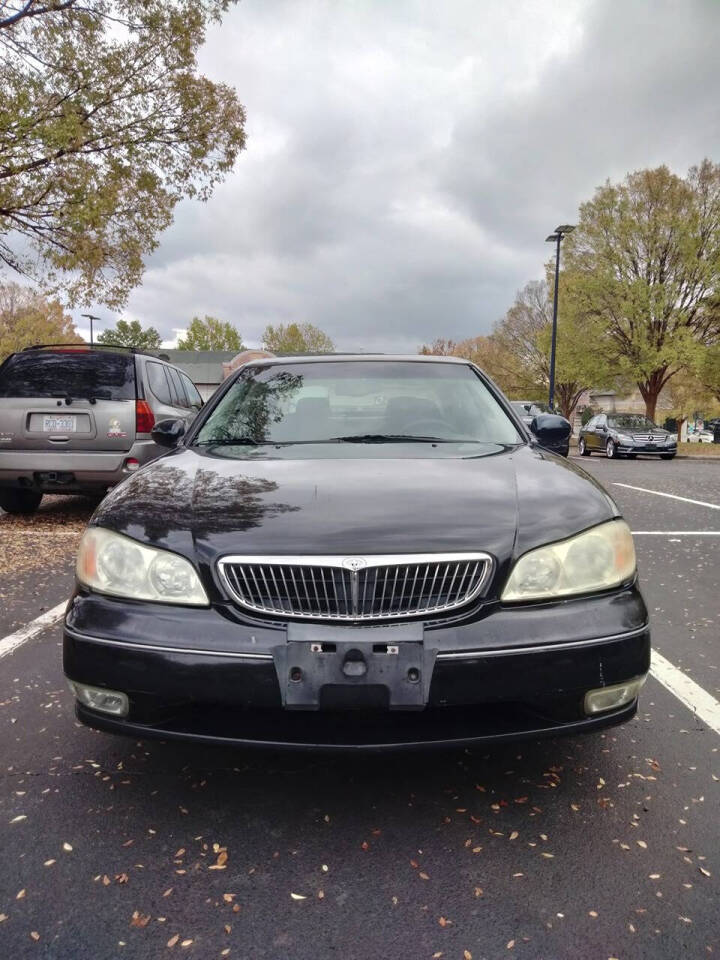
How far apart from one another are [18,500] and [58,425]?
61.9 inches

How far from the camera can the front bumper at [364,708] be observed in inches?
81.6

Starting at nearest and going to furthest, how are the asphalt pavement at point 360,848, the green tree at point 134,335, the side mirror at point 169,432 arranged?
1. the asphalt pavement at point 360,848
2. the side mirror at point 169,432
3. the green tree at point 134,335

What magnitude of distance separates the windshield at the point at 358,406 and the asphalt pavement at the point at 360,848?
1.40 meters

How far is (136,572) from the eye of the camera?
231cm

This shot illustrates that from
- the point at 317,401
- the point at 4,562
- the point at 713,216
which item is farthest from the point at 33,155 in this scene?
the point at 713,216

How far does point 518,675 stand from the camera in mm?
2096

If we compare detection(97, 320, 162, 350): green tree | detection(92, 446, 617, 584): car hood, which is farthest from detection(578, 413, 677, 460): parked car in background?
detection(97, 320, 162, 350): green tree

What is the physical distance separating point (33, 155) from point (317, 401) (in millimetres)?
7157

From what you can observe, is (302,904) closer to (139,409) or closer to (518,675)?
(518,675)

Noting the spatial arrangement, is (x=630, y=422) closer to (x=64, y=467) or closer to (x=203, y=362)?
(x=64, y=467)

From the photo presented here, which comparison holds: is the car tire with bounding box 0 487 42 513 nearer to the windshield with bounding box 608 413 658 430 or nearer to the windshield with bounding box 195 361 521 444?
the windshield with bounding box 195 361 521 444

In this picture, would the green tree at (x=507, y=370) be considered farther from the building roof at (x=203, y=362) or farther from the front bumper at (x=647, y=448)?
the building roof at (x=203, y=362)

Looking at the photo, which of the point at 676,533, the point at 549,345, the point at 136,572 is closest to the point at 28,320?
the point at 549,345

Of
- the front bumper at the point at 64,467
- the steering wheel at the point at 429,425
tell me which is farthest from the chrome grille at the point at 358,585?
the front bumper at the point at 64,467
